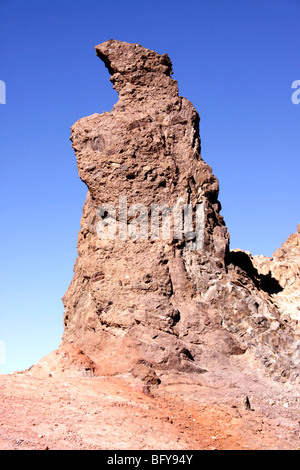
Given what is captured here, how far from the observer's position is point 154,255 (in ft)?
40.5

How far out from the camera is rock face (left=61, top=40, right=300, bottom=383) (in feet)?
37.8

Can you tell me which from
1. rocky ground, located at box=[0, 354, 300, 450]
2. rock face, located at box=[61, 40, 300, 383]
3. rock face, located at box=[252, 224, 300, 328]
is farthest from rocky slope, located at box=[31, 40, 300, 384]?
rock face, located at box=[252, 224, 300, 328]

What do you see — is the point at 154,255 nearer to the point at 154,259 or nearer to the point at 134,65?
the point at 154,259

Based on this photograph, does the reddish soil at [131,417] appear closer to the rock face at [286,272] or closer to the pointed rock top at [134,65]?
the rock face at [286,272]

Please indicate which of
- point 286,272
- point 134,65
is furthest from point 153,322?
point 286,272

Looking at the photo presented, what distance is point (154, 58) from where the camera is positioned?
14211mm

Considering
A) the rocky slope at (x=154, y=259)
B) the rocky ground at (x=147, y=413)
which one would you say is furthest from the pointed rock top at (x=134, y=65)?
the rocky ground at (x=147, y=413)

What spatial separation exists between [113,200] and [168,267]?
2.02 meters

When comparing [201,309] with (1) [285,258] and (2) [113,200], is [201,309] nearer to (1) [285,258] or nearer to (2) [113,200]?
(2) [113,200]

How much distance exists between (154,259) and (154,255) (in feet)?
0.36

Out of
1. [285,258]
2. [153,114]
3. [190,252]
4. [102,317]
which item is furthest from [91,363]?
[285,258]

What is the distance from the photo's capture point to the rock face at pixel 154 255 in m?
11.5

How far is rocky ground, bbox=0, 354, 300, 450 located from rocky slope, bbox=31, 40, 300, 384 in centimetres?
55

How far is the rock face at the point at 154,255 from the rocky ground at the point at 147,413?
61 cm
